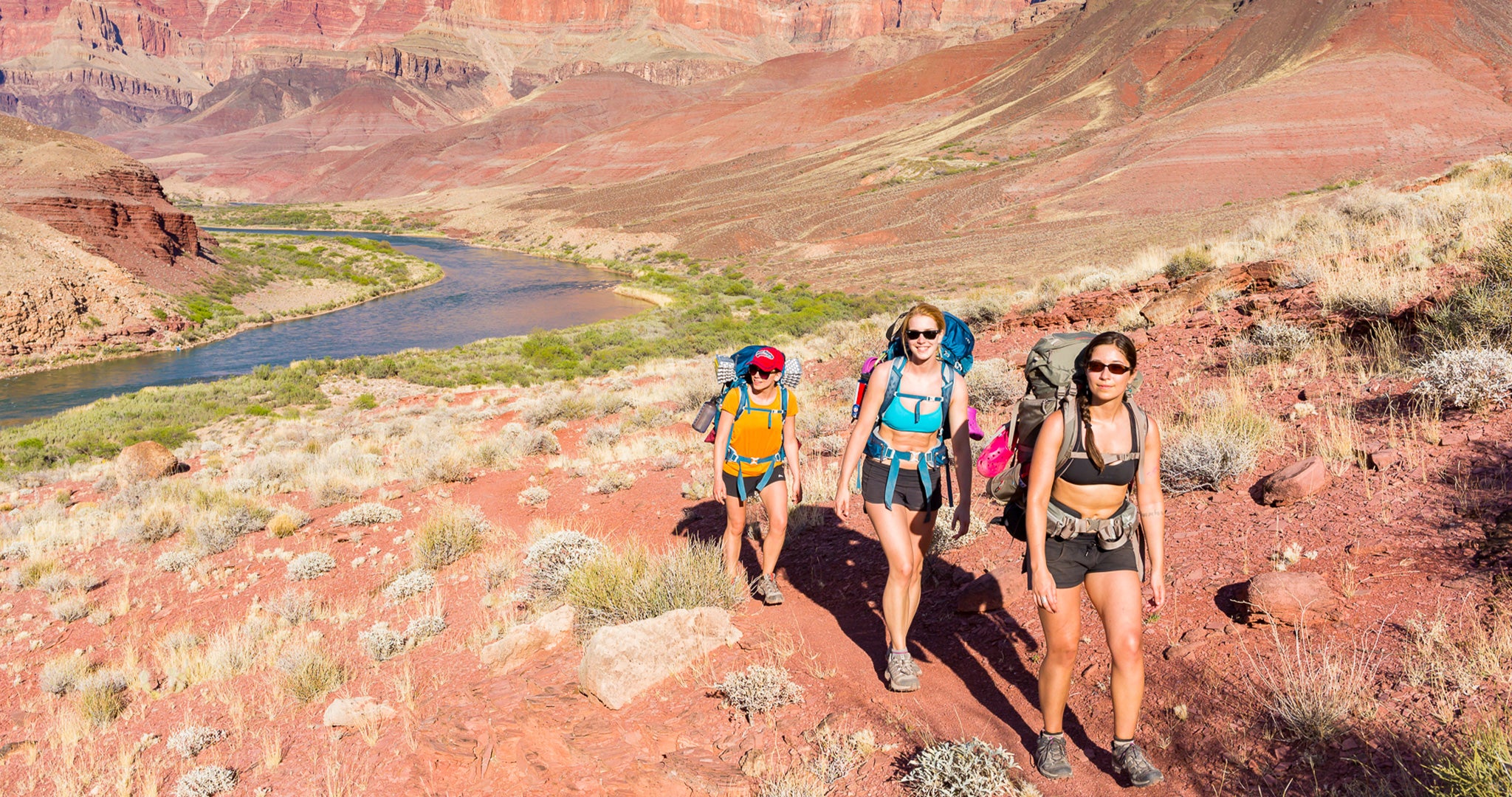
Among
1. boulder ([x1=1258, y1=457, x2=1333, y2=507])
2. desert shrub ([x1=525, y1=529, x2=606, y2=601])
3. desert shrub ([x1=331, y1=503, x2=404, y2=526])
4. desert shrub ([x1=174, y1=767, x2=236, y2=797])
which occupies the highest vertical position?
boulder ([x1=1258, y1=457, x2=1333, y2=507])

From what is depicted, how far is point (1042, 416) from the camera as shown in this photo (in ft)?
9.65

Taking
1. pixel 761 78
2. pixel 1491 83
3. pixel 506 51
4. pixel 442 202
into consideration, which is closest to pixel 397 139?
pixel 442 202

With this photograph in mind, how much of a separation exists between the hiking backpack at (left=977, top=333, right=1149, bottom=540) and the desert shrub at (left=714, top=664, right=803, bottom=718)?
1.50 m

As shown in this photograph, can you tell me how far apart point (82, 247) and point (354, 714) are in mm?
40789

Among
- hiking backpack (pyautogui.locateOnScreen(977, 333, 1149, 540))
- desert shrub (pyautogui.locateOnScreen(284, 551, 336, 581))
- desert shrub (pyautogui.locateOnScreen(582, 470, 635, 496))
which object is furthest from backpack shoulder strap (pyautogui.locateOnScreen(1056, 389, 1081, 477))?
desert shrub (pyautogui.locateOnScreen(284, 551, 336, 581))

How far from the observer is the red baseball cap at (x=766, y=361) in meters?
4.45

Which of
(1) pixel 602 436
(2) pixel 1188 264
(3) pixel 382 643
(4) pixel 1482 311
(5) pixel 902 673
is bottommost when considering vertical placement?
(1) pixel 602 436

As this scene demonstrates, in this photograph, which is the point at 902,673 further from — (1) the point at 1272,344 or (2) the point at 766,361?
(1) the point at 1272,344

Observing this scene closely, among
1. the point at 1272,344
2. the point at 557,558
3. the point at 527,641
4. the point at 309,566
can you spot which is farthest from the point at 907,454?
the point at 309,566

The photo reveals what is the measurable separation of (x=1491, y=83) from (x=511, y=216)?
249ft

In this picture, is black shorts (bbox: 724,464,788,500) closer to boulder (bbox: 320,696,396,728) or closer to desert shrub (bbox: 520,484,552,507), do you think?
boulder (bbox: 320,696,396,728)

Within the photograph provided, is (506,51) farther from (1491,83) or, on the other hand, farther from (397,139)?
(1491,83)

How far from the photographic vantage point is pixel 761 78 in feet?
422

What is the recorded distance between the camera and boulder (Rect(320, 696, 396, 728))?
14.4ft
